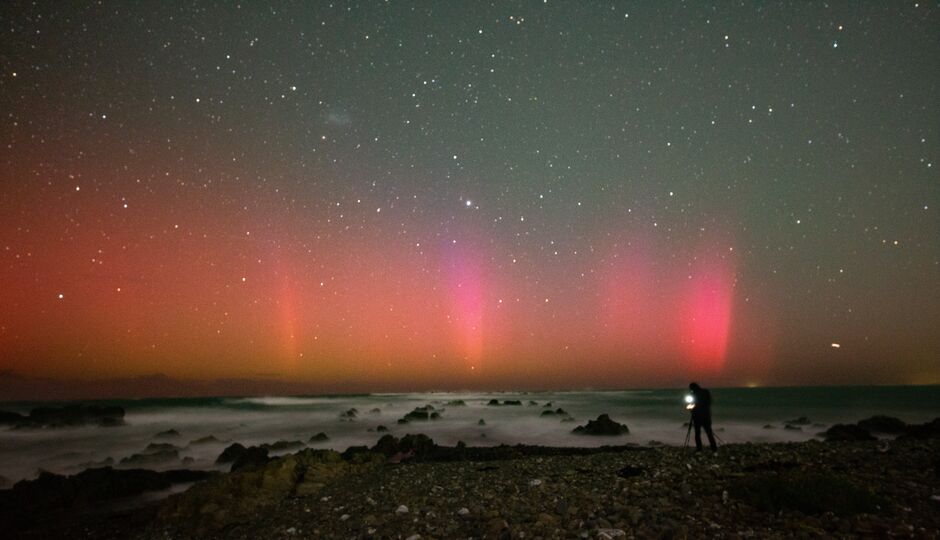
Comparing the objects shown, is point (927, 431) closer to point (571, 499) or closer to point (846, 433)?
point (846, 433)

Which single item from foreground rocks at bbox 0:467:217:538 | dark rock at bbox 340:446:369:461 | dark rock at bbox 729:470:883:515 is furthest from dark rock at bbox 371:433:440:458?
dark rock at bbox 729:470:883:515

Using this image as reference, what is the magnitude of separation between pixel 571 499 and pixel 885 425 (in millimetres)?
31421

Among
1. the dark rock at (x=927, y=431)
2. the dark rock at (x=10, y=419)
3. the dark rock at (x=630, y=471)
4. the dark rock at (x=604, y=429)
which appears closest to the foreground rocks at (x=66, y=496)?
the dark rock at (x=630, y=471)

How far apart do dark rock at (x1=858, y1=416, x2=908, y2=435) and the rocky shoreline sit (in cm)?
1894

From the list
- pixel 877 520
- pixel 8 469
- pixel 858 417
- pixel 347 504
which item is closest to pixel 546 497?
pixel 347 504

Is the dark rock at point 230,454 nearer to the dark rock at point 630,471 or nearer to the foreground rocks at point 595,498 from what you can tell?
the foreground rocks at point 595,498

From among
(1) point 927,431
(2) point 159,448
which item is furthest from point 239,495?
(2) point 159,448

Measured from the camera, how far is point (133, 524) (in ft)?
47.6

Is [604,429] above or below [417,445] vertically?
below

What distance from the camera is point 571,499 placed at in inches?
396

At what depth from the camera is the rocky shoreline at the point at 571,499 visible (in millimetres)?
8234

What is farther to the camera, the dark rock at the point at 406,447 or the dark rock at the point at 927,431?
the dark rock at the point at 406,447

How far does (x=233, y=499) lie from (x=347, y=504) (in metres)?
3.73

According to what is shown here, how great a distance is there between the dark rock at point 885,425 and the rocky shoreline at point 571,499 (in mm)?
18937
